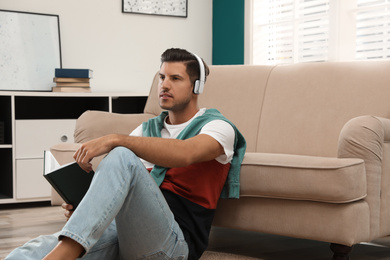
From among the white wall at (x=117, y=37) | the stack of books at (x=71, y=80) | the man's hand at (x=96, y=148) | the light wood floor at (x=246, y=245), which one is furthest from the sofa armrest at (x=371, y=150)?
the white wall at (x=117, y=37)

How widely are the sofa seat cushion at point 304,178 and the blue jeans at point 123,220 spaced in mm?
503

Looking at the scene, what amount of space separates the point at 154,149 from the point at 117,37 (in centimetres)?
305

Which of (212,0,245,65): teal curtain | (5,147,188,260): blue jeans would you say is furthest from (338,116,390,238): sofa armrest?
(212,0,245,65): teal curtain

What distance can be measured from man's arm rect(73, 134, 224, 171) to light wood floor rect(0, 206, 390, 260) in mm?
665

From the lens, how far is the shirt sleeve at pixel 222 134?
194 centimetres

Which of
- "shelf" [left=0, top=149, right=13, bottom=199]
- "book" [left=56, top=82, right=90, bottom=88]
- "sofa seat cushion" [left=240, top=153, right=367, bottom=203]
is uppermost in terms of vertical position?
"book" [left=56, top=82, right=90, bottom=88]

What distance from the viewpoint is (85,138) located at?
2.92 meters

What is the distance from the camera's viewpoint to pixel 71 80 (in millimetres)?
A: 4121

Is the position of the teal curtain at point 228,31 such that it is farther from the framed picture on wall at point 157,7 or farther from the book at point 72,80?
the book at point 72,80

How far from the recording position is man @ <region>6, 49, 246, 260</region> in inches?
63.5

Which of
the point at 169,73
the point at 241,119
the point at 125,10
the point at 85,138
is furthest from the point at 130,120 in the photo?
the point at 125,10

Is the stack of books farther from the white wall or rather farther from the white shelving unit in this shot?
the white wall

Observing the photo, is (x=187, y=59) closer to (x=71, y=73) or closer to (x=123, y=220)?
(x=123, y=220)

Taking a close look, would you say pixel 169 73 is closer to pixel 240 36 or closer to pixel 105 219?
pixel 105 219
